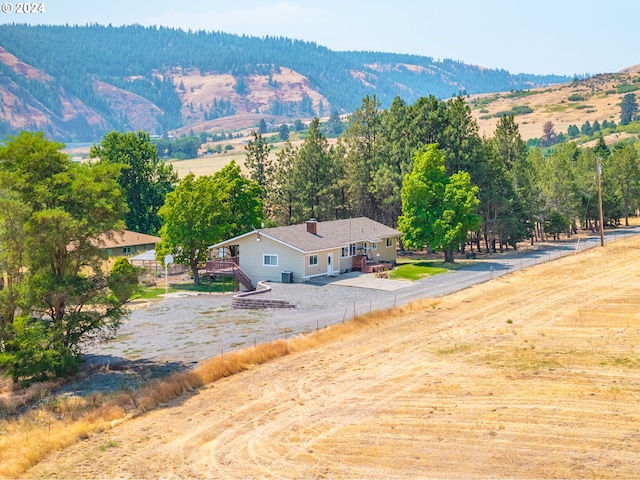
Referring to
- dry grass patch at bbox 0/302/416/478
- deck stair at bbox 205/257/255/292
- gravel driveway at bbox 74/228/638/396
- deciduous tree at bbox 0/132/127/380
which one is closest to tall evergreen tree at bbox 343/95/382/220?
gravel driveway at bbox 74/228/638/396

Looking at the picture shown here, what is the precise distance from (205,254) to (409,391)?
107 ft

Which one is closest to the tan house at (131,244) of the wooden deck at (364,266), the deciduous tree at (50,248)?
the wooden deck at (364,266)

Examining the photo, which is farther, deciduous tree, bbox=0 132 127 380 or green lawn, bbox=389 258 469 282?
green lawn, bbox=389 258 469 282

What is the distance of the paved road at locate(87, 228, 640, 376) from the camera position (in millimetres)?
33406

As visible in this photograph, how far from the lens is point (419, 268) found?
191 feet

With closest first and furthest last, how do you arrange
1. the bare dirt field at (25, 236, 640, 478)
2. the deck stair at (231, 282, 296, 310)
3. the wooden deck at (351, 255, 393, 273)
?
the bare dirt field at (25, 236, 640, 478), the deck stair at (231, 282, 296, 310), the wooden deck at (351, 255, 393, 273)

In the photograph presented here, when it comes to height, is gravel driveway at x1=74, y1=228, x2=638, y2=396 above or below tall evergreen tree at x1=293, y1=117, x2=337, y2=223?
below

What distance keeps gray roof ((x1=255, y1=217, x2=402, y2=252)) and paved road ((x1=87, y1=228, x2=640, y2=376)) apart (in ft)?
10.4

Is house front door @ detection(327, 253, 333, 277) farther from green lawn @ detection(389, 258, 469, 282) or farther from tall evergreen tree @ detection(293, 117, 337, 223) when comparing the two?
tall evergreen tree @ detection(293, 117, 337, 223)

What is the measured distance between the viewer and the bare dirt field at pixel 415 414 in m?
19.0

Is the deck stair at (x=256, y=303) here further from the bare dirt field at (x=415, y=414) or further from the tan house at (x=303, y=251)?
the bare dirt field at (x=415, y=414)

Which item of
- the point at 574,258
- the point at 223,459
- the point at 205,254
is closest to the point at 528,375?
the point at 223,459

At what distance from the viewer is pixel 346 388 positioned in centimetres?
2639

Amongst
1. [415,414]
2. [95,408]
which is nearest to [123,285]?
[95,408]
